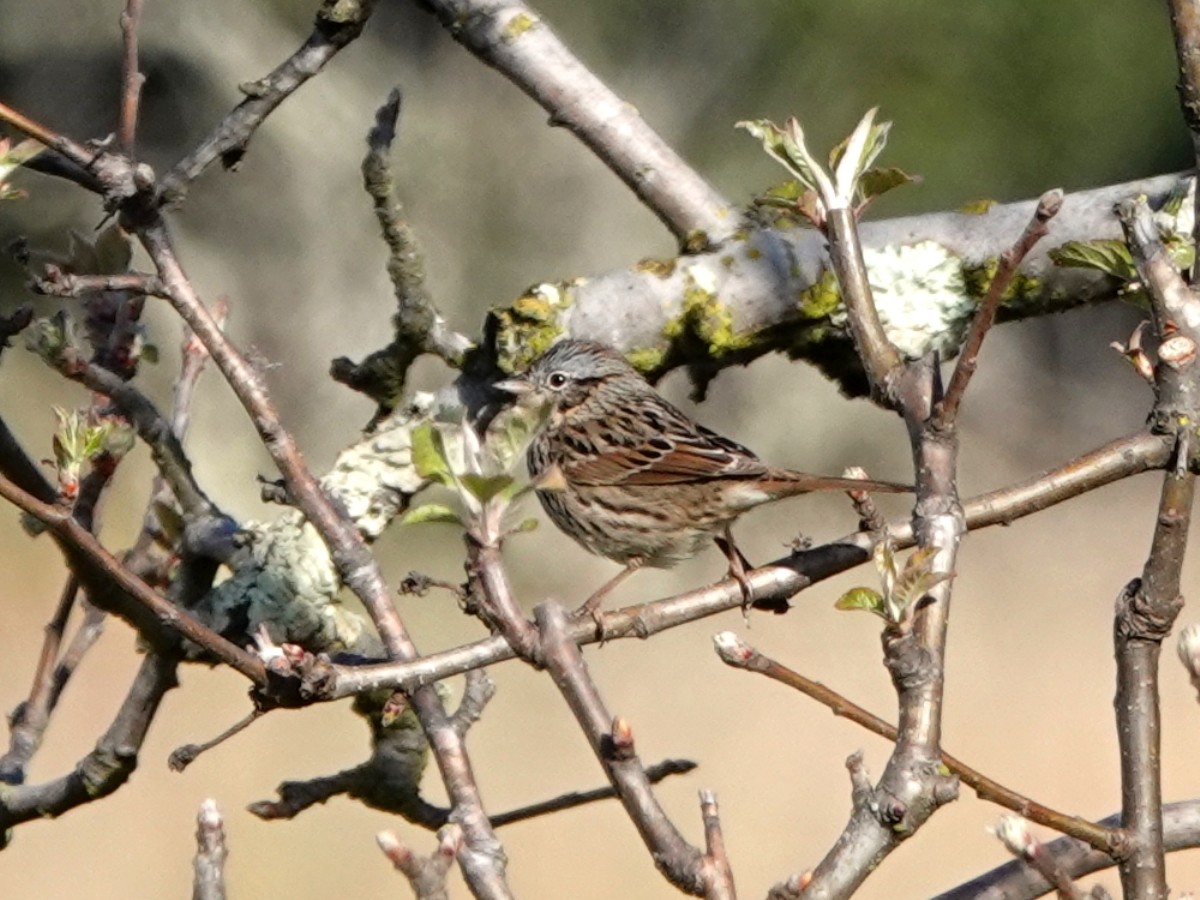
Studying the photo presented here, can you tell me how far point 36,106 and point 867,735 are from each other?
455 cm

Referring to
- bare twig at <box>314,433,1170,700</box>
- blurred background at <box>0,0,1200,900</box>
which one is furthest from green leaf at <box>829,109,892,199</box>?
blurred background at <box>0,0,1200,900</box>

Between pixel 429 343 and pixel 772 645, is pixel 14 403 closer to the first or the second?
pixel 772 645

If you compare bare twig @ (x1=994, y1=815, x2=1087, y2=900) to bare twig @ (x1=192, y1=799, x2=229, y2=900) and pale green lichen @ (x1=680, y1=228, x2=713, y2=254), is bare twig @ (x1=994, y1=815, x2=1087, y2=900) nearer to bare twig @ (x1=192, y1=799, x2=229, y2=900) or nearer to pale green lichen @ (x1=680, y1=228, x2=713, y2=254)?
bare twig @ (x1=192, y1=799, x2=229, y2=900)

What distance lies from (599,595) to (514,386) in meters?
0.40

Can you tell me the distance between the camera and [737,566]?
2.57 metres

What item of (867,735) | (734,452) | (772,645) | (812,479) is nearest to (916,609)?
(812,479)

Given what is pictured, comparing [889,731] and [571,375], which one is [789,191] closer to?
[889,731]

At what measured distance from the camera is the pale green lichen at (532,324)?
2539 mm

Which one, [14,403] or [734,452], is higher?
[14,403]

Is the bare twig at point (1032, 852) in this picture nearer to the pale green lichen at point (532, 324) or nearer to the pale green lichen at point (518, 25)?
the pale green lichen at point (532, 324)

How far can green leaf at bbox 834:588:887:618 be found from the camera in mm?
1483

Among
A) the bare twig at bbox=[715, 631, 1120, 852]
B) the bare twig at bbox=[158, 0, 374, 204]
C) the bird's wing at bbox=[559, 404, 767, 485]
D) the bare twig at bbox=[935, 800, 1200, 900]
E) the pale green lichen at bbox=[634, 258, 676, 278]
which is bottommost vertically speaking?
the bare twig at bbox=[715, 631, 1120, 852]

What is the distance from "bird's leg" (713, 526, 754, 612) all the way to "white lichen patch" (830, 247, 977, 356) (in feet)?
1.34

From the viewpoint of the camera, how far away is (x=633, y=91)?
8.75 m
